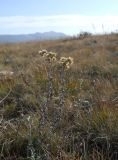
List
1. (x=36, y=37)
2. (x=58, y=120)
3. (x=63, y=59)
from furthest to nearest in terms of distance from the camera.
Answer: (x=36, y=37), (x=58, y=120), (x=63, y=59)

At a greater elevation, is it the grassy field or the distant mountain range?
the grassy field

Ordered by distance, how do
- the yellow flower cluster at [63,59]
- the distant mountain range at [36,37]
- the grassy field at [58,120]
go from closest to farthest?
the grassy field at [58,120]
the yellow flower cluster at [63,59]
the distant mountain range at [36,37]

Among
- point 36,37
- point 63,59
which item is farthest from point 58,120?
point 36,37

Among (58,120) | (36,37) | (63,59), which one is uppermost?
(63,59)

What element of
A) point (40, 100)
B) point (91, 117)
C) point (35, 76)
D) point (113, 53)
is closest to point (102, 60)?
point (113, 53)

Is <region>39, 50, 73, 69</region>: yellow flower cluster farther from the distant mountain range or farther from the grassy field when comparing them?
the distant mountain range

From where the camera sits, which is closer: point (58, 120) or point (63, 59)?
point (63, 59)

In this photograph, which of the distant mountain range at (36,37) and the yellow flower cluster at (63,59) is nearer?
the yellow flower cluster at (63,59)

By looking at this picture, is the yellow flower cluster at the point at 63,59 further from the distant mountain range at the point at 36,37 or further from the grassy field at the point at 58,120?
the distant mountain range at the point at 36,37

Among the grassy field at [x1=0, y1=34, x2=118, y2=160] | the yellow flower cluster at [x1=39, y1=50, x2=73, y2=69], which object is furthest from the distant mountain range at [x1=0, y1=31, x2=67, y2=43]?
the yellow flower cluster at [x1=39, y1=50, x2=73, y2=69]

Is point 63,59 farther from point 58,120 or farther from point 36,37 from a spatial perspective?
point 36,37

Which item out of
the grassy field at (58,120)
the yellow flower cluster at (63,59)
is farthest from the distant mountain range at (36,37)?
the yellow flower cluster at (63,59)

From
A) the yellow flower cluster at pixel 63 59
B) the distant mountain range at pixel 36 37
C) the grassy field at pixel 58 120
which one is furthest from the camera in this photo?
the distant mountain range at pixel 36 37

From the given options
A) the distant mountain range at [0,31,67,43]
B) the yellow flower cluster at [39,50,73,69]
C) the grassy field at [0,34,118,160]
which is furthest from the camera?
the distant mountain range at [0,31,67,43]
